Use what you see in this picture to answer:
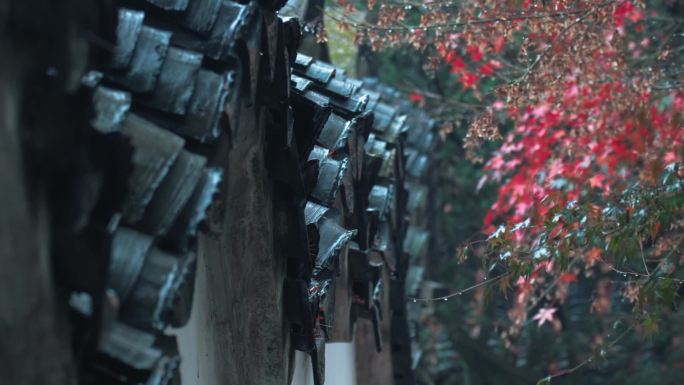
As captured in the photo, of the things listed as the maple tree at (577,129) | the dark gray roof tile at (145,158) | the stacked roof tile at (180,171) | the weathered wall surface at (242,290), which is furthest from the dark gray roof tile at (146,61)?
the maple tree at (577,129)

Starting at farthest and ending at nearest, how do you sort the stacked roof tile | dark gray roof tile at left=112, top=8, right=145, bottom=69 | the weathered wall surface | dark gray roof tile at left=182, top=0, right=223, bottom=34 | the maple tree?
the maple tree
the weathered wall surface
dark gray roof tile at left=182, top=0, right=223, bottom=34
dark gray roof tile at left=112, top=8, right=145, bottom=69
the stacked roof tile

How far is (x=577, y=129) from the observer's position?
10117 millimetres

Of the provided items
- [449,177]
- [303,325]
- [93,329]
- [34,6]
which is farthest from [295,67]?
[449,177]

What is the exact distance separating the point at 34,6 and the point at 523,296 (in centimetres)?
828

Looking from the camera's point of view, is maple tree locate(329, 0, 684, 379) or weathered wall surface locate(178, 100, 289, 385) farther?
maple tree locate(329, 0, 684, 379)

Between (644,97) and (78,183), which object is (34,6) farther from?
(644,97)

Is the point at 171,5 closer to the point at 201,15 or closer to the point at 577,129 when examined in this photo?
the point at 201,15

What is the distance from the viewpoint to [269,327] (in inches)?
216

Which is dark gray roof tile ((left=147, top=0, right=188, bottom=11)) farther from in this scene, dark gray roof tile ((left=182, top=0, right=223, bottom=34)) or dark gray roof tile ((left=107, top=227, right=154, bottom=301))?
dark gray roof tile ((left=107, top=227, right=154, bottom=301))

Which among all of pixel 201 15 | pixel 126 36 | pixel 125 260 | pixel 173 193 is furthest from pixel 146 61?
pixel 125 260

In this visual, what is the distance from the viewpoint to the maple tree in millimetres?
5930

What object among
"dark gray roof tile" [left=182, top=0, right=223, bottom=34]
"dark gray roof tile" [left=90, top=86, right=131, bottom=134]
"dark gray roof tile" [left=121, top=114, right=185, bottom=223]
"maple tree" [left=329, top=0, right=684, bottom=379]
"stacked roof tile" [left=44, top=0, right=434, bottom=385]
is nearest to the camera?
"stacked roof tile" [left=44, top=0, right=434, bottom=385]

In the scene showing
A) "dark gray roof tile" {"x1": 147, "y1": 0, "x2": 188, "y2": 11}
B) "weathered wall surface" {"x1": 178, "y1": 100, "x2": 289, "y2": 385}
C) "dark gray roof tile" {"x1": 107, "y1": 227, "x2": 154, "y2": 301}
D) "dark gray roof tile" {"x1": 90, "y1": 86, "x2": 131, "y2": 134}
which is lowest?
"weathered wall surface" {"x1": 178, "y1": 100, "x2": 289, "y2": 385}

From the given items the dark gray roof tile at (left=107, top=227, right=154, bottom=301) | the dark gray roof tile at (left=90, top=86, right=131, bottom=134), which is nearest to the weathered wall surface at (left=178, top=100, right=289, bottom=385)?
the dark gray roof tile at (left=90, top=86, right=131, bottom=134)
